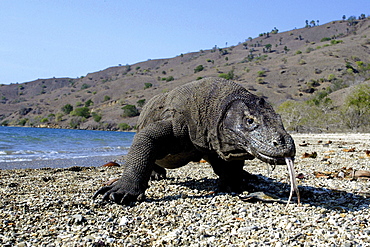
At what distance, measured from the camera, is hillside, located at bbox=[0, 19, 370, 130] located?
6406 cm

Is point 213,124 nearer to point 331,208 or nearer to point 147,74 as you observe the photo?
point 331,208

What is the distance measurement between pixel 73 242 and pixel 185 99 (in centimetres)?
219

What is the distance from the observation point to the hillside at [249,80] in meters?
64.1

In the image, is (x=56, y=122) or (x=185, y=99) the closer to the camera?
(x=185, y=99)

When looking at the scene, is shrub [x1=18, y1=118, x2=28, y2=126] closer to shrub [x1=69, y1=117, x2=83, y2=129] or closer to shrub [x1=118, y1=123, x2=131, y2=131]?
shrub [x1=69, y1=117, x2=83, y2=129]

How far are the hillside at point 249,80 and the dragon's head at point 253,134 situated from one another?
139 ft

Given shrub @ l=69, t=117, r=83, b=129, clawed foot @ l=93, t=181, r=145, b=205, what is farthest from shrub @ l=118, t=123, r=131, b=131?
clawed foot @ l=93, t=181, r=145, b=205

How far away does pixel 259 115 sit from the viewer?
3551 millimetres

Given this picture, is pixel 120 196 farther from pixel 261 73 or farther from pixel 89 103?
pixel 89 103

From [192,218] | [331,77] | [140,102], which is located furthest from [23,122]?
[192,218]

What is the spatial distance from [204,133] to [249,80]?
70553 mm

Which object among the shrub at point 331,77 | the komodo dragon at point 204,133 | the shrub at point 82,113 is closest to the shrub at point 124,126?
the shrub at point 82,113

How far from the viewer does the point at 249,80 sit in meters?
72.6

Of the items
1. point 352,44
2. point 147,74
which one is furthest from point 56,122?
point 352,44
